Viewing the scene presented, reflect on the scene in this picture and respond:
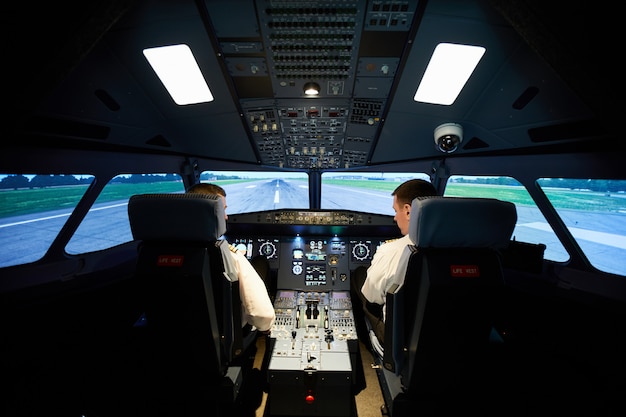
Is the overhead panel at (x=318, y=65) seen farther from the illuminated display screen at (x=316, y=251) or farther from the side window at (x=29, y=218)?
the side window at (x=29, y=218)

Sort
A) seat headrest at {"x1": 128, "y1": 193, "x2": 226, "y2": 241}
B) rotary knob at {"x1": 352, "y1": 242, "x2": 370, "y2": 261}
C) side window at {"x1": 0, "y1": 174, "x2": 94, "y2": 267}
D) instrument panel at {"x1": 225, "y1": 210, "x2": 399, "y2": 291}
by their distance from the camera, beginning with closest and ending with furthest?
1. seat headrest at {"x1": 128, "y1": 193, "x2": 226, "y2": 241}
2. instrument panel at {"x1": 225, "y1": 210, "x2": 399, "y2": 291}
3. rotary knob at {"x1": 352, "y1": 242, "x2": 370, "y2": 261}
4. side window at {"x1": 0, "y1": 174, "x2": 94, "y2": 267}

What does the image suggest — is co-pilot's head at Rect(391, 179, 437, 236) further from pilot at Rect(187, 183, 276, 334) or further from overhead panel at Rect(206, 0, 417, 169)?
pilot at Rect(187, 183, 276, 334)

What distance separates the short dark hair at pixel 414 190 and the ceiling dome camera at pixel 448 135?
98cm

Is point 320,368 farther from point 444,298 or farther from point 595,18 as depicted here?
point 595,18

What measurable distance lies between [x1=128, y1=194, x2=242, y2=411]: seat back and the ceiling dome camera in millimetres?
2048

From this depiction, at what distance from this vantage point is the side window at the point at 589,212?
7.39 ft

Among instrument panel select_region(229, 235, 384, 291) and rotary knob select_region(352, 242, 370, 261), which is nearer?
instrument panel select_region(229, 235, 384, 291)

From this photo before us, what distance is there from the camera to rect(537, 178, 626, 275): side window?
2.25 metres

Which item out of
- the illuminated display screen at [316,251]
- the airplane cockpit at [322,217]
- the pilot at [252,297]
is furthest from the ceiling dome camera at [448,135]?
the pilot at [252,297]

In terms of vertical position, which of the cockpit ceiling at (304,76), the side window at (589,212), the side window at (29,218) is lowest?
the side window at (29,218)

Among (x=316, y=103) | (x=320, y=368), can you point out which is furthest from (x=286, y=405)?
(x=316, y=103)

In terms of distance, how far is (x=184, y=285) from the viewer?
50.9 inches

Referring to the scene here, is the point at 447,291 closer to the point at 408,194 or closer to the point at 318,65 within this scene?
the point at 408,194

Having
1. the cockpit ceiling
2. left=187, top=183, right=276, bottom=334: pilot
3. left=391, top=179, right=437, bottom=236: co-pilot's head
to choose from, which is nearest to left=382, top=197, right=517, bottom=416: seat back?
left=391, top=179, right=437, bottom=236: co-pilot's head
